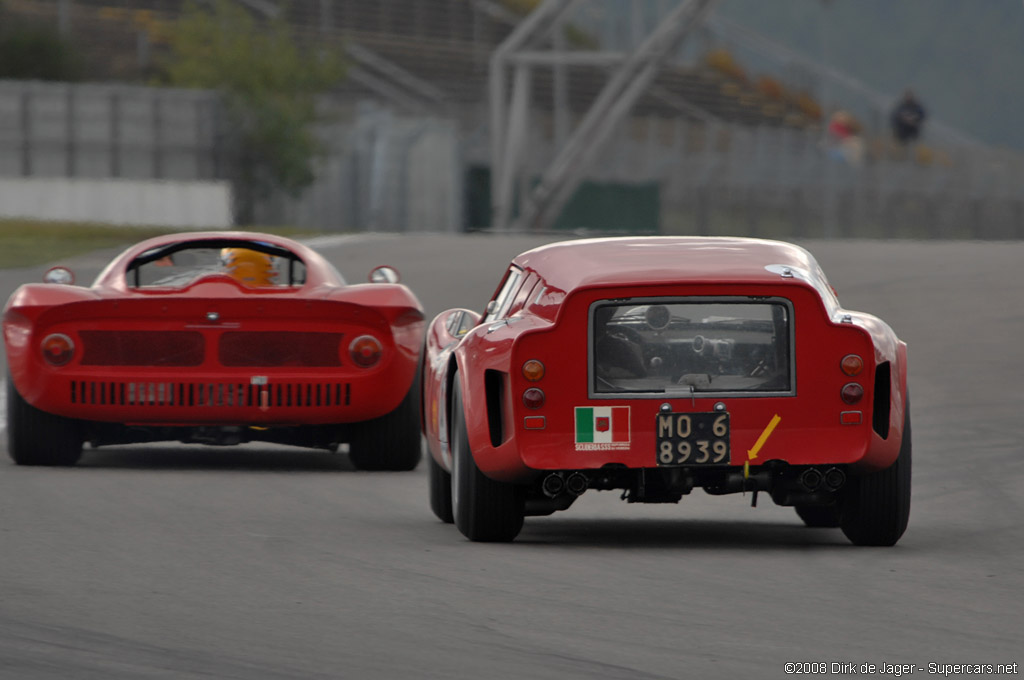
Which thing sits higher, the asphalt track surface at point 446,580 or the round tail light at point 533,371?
the round tail light at point 533,371

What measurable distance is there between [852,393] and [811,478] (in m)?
0.34

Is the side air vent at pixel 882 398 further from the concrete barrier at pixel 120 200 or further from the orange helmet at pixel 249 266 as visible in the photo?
the concrete barrier at pixel 120 200

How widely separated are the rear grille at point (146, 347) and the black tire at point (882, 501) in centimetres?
372

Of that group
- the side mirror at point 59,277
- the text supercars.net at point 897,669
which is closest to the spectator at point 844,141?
the side mirror at point 59,277

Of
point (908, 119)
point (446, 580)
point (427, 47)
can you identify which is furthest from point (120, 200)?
point (446, 580)

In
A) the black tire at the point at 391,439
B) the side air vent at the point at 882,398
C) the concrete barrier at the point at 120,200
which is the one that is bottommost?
the concrete barrier at the point at 120,200

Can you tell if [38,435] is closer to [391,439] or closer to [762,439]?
[391,439]

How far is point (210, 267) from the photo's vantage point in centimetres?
1082

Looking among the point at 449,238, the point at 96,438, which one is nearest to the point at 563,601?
the point at 96,438

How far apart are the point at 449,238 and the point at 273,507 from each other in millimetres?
21261

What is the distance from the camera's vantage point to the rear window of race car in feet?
24.2

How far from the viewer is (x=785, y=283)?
24.3 feet

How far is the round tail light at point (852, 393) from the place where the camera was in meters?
7.36

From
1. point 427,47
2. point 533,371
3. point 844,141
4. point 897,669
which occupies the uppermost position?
point 533,371
